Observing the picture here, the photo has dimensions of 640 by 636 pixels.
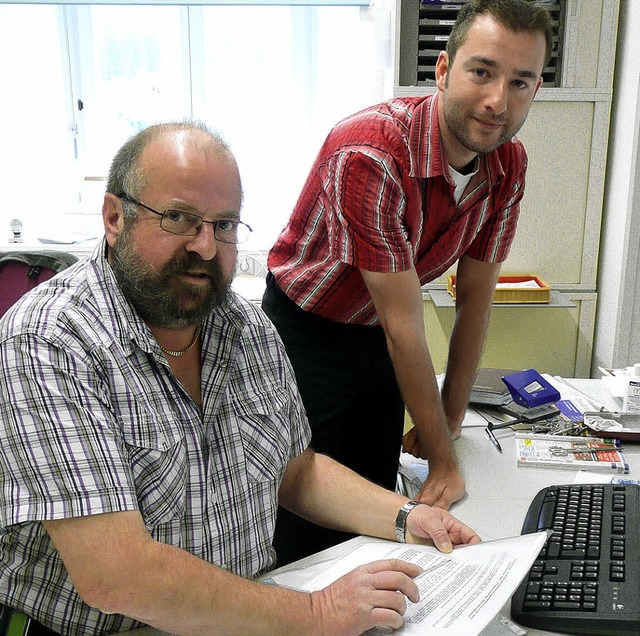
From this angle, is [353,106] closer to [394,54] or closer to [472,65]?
[394,54]

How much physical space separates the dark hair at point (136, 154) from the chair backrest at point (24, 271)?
1100 millimetres

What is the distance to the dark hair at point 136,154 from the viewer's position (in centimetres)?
115

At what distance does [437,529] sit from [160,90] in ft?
9.79

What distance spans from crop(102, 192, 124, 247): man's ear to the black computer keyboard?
757mm

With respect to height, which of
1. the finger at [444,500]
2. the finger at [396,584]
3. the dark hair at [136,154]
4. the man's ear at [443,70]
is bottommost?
the finger at [444,500]

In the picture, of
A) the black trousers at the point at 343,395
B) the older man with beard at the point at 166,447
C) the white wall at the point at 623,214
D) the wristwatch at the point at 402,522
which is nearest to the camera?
the older man with beard at the point at 166,447

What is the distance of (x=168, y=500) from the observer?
43.0 inches

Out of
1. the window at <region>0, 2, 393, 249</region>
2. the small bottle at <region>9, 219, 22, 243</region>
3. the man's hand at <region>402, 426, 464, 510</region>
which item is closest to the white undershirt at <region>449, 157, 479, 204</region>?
the man's hand at <region>402, 426, 464, 510</region>

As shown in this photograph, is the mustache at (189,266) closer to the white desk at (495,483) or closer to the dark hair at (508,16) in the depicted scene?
the white desk at (495,483)

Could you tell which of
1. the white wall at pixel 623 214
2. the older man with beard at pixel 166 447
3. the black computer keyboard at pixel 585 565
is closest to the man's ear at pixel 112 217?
the older man with beard at pixel 166 447

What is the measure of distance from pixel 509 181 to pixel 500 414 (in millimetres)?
535

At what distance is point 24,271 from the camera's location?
7.32ft

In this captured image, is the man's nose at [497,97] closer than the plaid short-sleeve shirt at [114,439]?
No

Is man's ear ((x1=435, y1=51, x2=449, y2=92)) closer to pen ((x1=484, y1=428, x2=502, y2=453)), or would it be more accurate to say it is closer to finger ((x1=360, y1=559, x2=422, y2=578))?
pen ((x1=484, y1=428, x2=502, y2=453))
